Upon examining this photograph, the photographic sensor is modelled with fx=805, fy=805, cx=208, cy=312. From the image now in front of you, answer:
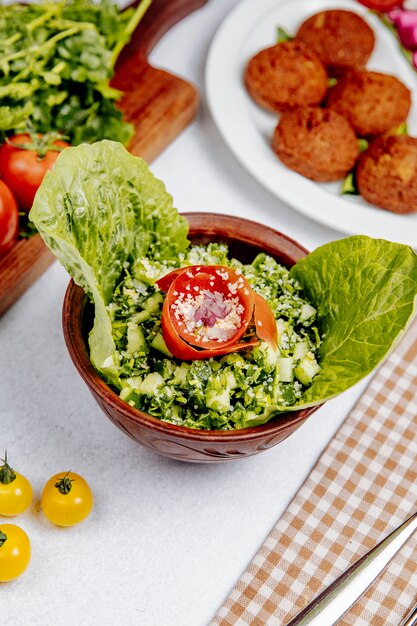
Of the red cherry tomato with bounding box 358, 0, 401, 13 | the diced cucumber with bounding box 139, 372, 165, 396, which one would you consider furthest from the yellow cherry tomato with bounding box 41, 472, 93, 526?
the red cherry tomato with bounding box 358, 0, 401, 13

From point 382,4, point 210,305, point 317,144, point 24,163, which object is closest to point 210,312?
point 210,305

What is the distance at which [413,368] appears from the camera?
205cm

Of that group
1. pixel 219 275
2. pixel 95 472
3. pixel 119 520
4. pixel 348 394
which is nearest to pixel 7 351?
pixel 95 472

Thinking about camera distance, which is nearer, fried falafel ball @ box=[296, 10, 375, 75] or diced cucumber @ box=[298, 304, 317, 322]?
diced cucumber @ box=[298, 304, 317, 322]

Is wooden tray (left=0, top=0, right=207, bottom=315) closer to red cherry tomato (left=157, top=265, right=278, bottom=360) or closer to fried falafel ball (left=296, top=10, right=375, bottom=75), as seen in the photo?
fried falafel ball (left=296, top=10, right=375, bottom=75)

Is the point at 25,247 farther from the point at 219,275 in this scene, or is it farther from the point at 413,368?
the point at 413,368

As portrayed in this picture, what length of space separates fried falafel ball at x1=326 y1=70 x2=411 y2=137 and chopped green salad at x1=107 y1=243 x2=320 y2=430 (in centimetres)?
89

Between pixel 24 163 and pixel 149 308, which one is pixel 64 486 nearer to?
pixel 149 308

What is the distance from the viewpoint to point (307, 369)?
5.36 feet

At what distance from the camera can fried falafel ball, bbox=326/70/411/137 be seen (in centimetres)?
242

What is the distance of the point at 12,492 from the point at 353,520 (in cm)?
74

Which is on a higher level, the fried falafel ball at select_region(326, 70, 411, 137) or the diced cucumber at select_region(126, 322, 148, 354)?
the fried falafel ball at select_region(326, 70, 411, 137)

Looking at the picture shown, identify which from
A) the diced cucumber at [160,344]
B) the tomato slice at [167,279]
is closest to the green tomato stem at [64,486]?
the diced cucumber at [160,344]

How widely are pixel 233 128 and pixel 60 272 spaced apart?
0.70 metres
